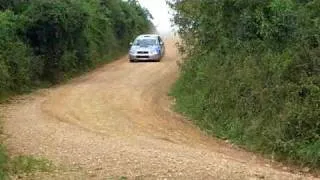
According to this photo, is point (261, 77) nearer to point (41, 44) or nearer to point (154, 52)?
point (41, 44)

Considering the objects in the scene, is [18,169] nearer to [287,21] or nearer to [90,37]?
[287,21]

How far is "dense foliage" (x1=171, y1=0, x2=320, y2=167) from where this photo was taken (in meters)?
12.5

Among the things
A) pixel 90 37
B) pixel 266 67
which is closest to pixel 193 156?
pixel 266 67

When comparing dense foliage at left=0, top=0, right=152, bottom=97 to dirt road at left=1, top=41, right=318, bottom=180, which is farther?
dense foliage at left=0, top=0, right=152, bottom=97

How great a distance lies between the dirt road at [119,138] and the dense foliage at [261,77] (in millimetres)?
580

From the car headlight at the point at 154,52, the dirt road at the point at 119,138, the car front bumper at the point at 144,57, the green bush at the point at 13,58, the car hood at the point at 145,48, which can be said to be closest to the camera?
the dirt road at the point at 119,138

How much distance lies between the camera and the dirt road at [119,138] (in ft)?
34.0

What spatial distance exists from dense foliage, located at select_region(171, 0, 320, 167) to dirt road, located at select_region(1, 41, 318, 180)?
58 cm

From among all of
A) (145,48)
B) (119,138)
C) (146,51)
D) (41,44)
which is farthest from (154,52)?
(119,138)

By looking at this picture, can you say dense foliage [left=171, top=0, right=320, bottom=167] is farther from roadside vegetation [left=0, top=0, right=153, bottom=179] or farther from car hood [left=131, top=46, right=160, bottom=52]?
car hood [left=131, top=46, right=160, bottom=52]

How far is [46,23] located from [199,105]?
8.81m

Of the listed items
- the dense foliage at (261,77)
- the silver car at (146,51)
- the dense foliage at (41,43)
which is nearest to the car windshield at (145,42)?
the silver car at (146,51)

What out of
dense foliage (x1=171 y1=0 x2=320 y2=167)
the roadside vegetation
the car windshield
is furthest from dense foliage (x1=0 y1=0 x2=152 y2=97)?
dense foliage (x1=171 y1=0 x2=320 y2=167)

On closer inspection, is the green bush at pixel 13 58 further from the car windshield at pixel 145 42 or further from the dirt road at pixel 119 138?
the car windshield at pixel 145 42
